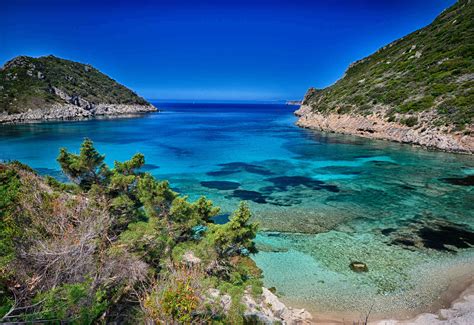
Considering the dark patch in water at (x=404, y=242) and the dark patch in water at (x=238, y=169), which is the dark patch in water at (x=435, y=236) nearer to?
the dark patch in water at (x=404, y=242)

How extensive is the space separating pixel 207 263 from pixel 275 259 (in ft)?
18.3

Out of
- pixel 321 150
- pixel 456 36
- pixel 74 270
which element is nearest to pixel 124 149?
pixel 321 150

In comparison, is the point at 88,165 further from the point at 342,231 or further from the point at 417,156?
the point at 417,156

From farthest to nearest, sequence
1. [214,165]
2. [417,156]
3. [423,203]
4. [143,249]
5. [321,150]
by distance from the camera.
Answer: [321,150], [417,156], [214,165], [423,203], [143,249]

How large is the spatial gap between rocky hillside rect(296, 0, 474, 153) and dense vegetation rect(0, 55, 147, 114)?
7514 centimetres

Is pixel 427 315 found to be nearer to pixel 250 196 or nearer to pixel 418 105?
pixel 250 196

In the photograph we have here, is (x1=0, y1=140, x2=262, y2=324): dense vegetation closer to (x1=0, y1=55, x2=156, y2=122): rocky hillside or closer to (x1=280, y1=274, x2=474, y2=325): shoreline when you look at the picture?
(x1=280, y1=274, x2=474, y2=325): shoreline

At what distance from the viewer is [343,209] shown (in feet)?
62.7

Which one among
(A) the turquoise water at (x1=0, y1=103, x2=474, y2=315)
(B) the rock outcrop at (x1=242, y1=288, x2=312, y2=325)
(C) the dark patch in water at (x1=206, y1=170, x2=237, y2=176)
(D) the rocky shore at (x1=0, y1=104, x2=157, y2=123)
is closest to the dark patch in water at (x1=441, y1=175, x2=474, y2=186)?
(A) the turquoise water at (x1=0, y1=103, x2=474, y2=315)

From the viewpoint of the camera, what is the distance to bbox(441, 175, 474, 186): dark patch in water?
79.1 ft

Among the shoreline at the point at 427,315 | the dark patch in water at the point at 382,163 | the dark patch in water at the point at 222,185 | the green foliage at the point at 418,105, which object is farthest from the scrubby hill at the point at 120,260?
the green foliage at the point at 418,105

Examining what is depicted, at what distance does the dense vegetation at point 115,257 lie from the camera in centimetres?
564

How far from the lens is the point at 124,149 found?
4141 cm

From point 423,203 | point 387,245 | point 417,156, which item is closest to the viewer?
point 387,245
